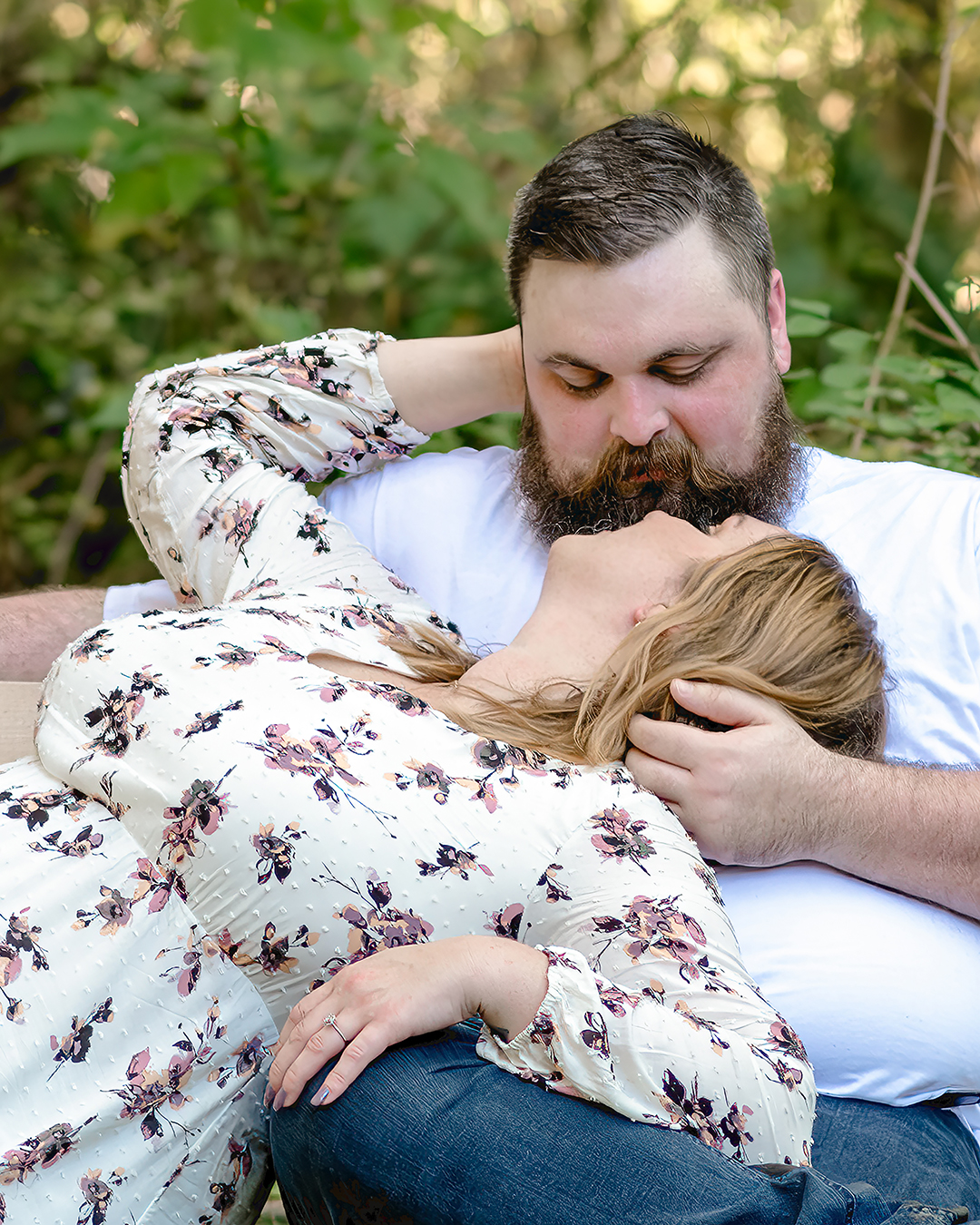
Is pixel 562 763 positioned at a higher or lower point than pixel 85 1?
lower

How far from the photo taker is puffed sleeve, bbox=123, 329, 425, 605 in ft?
6.13

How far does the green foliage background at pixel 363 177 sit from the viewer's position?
3.44 m

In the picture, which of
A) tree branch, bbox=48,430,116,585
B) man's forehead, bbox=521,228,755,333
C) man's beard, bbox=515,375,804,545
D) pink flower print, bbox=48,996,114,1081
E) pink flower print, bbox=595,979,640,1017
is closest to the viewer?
pink flower print, bbox=595,979,640,1017

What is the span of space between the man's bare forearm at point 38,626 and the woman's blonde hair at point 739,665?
32.6 inches

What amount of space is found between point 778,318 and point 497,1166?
1635mm

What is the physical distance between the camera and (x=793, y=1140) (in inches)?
44.4

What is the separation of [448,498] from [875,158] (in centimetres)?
280

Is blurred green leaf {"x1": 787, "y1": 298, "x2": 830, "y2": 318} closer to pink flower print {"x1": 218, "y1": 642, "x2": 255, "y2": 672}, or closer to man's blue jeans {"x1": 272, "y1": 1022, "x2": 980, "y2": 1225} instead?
pink flower print {"x1": 218, "y1": 642, "x2": 255, "y2": 672}

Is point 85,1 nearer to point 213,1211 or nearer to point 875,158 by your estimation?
point 875,158

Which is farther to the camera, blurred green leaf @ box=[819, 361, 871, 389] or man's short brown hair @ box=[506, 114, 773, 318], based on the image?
blurred green leaf @ box=[819, 361, 871, 389]

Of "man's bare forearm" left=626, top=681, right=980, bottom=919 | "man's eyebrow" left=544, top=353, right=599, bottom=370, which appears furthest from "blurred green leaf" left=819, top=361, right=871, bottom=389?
"man's bare forearm" left=626, top=681, right=980, bottom=919

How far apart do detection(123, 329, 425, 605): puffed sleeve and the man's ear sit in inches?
27.4

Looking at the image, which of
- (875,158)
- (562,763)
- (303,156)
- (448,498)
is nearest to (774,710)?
(562,763)

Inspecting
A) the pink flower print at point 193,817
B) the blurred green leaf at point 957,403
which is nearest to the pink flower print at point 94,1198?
the pink flower print at point 193,817
